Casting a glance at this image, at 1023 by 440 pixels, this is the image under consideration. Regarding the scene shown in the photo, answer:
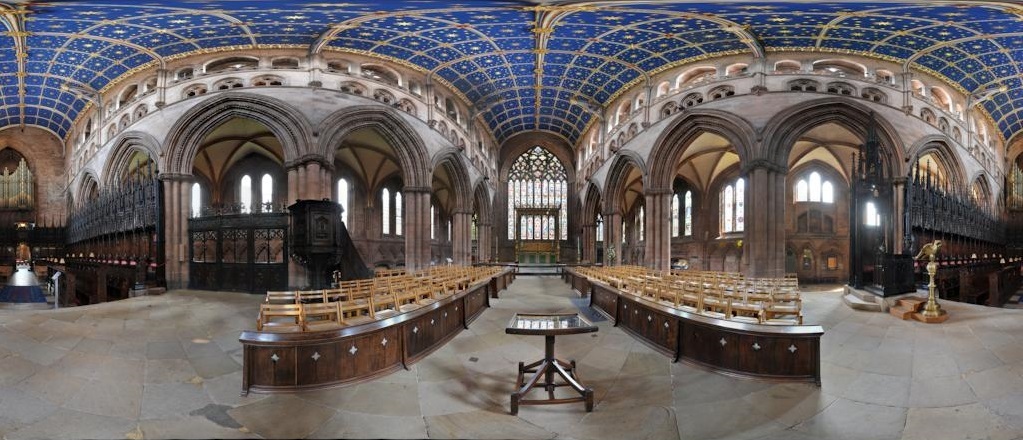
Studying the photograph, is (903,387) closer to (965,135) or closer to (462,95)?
(462,95)

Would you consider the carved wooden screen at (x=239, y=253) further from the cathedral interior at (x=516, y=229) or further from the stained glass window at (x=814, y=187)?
the stained glass window at (x=814, y=187)

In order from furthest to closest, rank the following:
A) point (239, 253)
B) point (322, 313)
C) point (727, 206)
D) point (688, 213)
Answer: point (688, 213) → point (727, 206) → point (239, 253) → point (322, 313)

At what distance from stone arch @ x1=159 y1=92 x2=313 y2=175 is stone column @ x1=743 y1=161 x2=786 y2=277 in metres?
16.6

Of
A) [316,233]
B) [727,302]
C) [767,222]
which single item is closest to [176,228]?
[316,233]

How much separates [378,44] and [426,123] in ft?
15.0

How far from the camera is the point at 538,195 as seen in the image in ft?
118

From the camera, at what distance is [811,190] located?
2470 cm

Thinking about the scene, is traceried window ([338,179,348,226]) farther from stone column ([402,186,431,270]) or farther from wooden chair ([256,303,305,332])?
wooden chair ([256,303,305,332])

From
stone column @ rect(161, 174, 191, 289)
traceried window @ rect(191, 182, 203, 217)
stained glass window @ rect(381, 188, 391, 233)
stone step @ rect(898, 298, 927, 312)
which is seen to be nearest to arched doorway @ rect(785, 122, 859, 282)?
stone step @ rect(898, 298, 927, 312)

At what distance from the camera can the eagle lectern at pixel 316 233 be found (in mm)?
13125

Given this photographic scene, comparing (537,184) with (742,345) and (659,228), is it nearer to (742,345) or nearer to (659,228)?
(659,228)

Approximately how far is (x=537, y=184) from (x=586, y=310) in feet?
82.4

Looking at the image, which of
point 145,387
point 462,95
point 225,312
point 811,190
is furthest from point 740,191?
point 145,387

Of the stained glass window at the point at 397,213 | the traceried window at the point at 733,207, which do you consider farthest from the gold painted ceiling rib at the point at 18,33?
the traceried window at the point at 733,207
